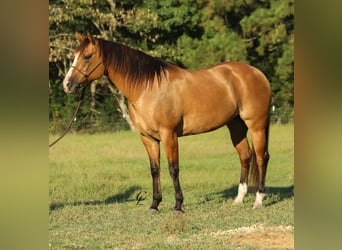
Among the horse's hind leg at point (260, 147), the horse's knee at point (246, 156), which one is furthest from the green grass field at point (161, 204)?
the horse's knee at point (246, 156)

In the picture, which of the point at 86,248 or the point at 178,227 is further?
the point at 178,227

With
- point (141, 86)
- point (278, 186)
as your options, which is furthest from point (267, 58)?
point (141, 86)

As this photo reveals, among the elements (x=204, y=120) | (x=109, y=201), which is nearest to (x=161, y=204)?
(x=109, y=201)

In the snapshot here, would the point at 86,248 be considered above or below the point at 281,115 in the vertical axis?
above

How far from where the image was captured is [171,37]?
16250 millimetres

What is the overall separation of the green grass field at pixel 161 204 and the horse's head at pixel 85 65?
1.32 metres

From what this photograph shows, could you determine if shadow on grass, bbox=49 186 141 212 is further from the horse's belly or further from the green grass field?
the horse's belly

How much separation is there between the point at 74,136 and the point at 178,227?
9.14m

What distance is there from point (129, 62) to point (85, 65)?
0.43 m

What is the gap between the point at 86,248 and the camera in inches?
173
